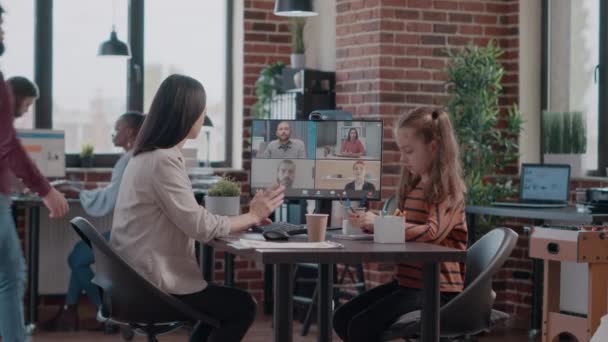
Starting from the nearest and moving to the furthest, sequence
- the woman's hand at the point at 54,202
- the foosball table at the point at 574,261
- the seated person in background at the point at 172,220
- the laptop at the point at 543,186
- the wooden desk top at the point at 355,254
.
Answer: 1. the wooden desk top at the point at 355,254
2. the seated person in background at the point at 172,220
3. the woman's hand at the point at 54,202
4. the foosball table at the point at 574,261
5. the laptop at the point at 543,186

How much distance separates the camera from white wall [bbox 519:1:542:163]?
22.3 ft

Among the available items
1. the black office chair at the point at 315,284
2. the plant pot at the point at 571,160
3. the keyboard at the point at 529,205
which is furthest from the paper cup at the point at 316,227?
the plant pot at the point at 571,160

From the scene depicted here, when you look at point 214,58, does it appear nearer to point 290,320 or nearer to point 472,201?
point 472,201

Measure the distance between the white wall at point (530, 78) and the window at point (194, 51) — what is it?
7.29 feet

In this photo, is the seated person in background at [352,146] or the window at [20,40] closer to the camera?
the seated person in background at [352,146]

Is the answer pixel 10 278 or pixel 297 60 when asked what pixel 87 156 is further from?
pixel 10 278

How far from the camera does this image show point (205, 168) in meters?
7.06

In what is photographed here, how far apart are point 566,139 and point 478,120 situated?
57cm

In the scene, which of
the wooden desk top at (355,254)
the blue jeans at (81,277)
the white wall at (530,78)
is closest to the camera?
the wooden desk top at (355,254)

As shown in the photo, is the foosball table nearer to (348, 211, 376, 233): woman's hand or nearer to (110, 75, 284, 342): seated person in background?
(348, 211, 376, 233): woman's hand

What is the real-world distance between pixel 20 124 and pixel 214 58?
4.97 ft

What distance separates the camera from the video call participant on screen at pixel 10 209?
12.9ft

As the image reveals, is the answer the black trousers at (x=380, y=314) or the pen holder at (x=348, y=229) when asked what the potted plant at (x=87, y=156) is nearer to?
the pen holder at (x=348, y=229)

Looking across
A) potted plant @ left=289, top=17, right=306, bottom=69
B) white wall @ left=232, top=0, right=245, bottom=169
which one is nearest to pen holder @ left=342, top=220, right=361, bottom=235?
potted plant @ left=289, top=17, right=306, bottom=69
